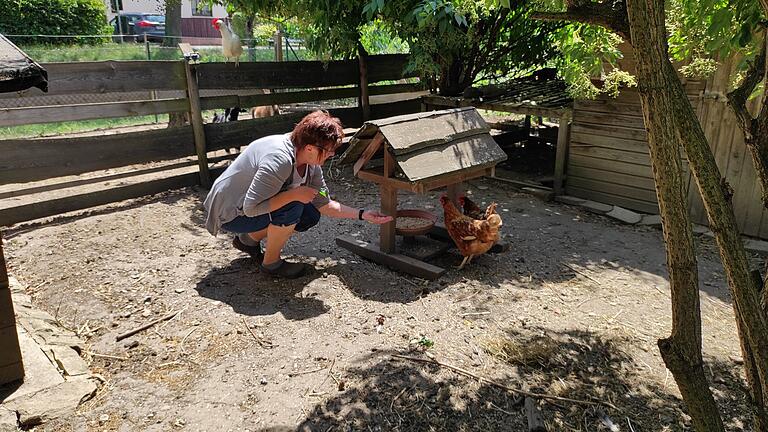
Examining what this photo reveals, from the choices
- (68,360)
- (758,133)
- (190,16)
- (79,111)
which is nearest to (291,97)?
(79,111)

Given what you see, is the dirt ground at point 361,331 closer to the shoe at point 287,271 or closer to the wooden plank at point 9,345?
the shoe at point 287,271

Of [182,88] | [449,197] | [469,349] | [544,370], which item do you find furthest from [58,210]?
[544,370]

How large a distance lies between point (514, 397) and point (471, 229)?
1.60m

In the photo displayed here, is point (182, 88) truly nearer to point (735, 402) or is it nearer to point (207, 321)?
point (207, 321)

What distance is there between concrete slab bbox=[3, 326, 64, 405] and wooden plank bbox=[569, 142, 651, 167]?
5654 millimetres

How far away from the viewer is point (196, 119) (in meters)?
6.69

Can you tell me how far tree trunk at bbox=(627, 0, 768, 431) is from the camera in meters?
1.80

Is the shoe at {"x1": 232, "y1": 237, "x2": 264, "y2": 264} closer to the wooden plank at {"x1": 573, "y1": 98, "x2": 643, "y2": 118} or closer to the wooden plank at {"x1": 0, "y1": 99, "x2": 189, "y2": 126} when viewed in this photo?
the wooden plank at {"x1": 0, "y1": 99, "x2": 189, "y2": 126}

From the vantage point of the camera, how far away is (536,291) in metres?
4.33

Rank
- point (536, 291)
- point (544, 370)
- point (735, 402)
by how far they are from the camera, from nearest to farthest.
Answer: point (735, 402) → point (544, 370) → point (536, 291)

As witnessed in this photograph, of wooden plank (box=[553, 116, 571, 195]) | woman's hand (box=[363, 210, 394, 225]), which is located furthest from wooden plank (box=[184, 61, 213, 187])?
wooden plank (box=[553, 116, 571, 195])

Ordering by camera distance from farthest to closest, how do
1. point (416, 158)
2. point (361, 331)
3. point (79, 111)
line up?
→ 1. point (79, 111)
2. point (416, 158)
3. point (361, 331)

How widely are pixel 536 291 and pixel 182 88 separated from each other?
4608 mm

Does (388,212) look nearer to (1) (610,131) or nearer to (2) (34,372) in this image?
(2) (34,372)
